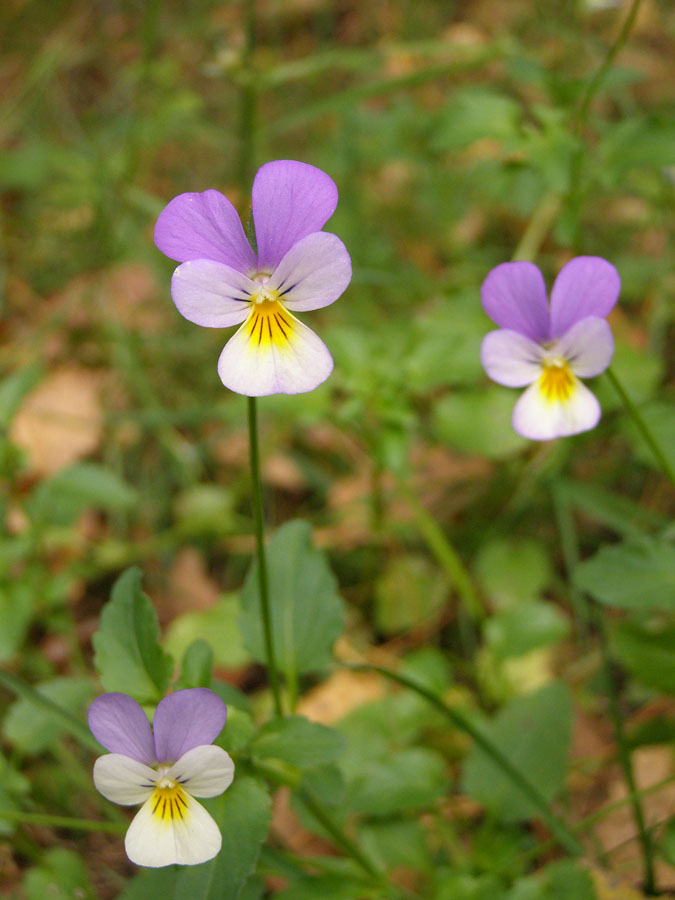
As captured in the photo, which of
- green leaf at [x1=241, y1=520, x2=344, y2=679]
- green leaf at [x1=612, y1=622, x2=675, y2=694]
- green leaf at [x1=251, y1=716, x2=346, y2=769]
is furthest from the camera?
green leaf at [x1=612, y1=622, x2=675, y2=694]

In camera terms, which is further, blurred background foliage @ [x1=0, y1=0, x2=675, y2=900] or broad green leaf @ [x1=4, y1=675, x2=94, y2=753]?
blurred background foliage @ [x1=0, y1=0, x2=675, y2=900]

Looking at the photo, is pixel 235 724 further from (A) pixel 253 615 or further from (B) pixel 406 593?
(B) pixel 406 593

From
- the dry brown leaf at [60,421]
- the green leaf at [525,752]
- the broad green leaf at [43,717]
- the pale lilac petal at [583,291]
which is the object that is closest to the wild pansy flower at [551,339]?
the pale lilac petal at [583,291]

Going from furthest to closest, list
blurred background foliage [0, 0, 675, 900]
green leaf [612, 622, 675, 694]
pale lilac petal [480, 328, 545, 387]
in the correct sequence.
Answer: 1. blurred background foliage [0, 0, 675, 900]
2. green leaf [612, 622, 675, 694]
3. pale lilac petal [480, 328, 545, 387]

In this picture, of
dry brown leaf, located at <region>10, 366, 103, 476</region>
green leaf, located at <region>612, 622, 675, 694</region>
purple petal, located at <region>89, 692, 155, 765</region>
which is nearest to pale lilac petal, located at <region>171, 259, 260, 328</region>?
purple petal, located at <region>89, 692, 155, 765</region>

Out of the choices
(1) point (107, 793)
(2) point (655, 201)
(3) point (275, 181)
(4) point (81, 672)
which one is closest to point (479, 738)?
(1) point (107, 793)

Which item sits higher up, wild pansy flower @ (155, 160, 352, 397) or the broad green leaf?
wild pansy flower @ (155, 160, 352, 397)

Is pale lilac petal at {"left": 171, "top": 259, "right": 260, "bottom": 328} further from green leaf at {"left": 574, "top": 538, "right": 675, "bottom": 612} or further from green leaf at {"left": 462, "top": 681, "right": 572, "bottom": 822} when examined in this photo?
green leaf at {"left": 462, "top": 681, "right": 572, "bottom": 822}

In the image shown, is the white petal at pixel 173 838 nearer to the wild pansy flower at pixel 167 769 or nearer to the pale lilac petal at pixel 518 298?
the wild pansy flower at pixel 167 769
